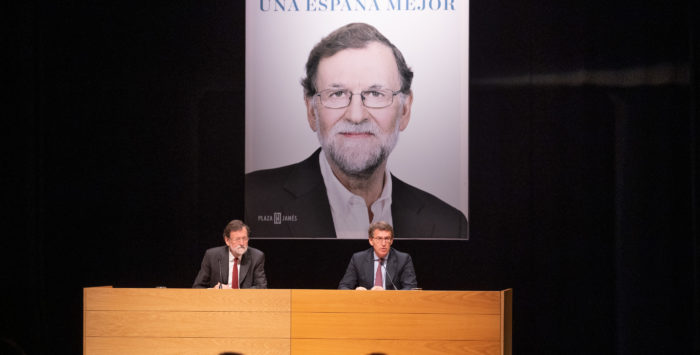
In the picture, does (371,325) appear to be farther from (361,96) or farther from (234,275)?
(361,96)

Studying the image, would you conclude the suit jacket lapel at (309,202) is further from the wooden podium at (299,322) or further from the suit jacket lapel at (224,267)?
the wooden podium at (299,322)

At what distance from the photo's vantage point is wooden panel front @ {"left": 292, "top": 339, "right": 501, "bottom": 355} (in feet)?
14.0

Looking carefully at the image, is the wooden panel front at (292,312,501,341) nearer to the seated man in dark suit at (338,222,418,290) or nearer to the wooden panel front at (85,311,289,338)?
the wooden panel front at (85,311,289,338)

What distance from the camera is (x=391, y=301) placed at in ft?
14.2

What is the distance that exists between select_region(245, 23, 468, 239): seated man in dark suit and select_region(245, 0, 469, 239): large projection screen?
2 cm

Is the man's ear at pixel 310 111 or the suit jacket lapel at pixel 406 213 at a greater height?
the man's ear at pixel 310 111

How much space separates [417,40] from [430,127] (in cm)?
63

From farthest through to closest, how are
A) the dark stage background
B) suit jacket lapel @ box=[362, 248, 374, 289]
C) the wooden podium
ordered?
the dark stage background
suit jacket lapel @ box=[362, 248, 374, 289]
the wooden podium

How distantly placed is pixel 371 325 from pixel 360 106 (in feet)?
6.57

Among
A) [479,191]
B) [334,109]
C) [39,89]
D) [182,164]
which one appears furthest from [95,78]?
[479,191]

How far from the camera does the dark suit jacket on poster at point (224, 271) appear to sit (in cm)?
496

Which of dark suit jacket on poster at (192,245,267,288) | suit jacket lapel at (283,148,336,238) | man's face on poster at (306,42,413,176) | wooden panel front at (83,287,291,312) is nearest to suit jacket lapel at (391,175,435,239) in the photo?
man's face on poster at (306,42,413,176)

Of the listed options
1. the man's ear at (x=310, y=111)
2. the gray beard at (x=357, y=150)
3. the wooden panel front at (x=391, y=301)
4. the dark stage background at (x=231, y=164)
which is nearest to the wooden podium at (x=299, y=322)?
the wooden panel front at (x=391, y=301)

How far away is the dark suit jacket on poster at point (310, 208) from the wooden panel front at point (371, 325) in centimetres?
150
